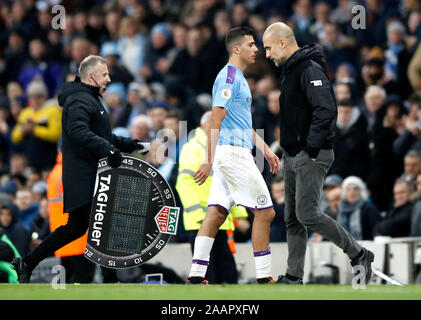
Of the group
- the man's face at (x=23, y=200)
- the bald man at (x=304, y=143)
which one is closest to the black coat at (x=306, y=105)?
the bald man at (x=304, y=143)

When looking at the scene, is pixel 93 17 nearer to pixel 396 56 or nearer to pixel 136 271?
pixel 396 56

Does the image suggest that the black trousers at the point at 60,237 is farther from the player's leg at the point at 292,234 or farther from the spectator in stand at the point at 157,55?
the spectator in stand at the point at 157,55

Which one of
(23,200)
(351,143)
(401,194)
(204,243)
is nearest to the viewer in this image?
(204,243)

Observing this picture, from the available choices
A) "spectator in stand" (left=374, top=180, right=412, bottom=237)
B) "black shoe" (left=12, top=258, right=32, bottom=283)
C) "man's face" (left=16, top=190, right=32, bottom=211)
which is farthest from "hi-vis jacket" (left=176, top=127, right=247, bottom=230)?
"man's face" (left=16, top=190, right=32, bottom=211)

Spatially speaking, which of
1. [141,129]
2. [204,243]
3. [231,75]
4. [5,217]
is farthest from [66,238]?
[141,129]

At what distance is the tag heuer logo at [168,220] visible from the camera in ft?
32.7

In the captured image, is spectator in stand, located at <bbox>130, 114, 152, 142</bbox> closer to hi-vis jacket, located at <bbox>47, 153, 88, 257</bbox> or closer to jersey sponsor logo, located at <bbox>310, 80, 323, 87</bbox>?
hi-vis jacket, located at <bbox>47, 153, 88, 257</bbox>

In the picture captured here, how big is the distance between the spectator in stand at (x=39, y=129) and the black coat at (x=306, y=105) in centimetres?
890

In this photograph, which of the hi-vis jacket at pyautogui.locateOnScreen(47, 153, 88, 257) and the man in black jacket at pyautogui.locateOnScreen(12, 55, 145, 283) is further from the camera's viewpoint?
the hi-vis jacket at pyautogui.locateOnScreen(47, 153, 88, 257)

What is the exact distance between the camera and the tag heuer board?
9.98 metres

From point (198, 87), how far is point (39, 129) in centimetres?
275

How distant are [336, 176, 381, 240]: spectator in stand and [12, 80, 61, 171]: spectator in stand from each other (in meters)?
6.18

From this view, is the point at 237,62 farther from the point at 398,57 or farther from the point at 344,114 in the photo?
the point at 398,57

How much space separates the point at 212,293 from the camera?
7.95 meters
